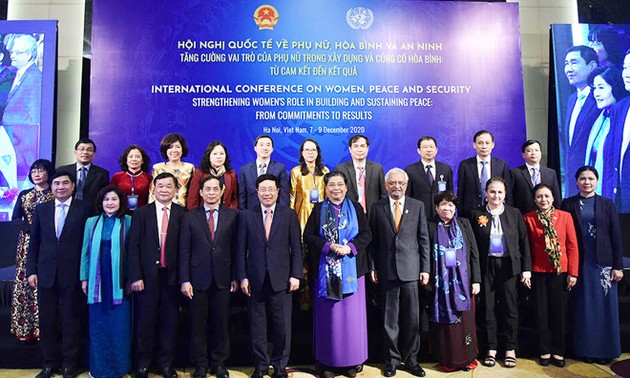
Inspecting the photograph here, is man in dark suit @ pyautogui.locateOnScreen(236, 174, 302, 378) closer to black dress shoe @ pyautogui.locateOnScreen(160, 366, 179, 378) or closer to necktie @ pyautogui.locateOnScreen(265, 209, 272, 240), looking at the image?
necktie @ pyautogui.locateOnScreen(265, 209, 272, 240)

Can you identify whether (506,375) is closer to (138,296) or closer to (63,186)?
(138,296)

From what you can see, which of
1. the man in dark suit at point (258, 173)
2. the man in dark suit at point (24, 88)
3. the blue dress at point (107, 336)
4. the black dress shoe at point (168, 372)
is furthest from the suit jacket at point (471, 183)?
the man in dark suit at point (24, 88)

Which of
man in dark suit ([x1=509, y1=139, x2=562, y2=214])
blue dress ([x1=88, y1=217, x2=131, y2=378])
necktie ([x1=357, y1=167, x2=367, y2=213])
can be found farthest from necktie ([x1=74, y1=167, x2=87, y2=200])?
man in dark suit ([x1=509, y1=139, x2=562, y2=214])

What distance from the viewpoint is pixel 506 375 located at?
2990 millimetres

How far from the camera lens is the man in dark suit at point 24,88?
4508 millimetres

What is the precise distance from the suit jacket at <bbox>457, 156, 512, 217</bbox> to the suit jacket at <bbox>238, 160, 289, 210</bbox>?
1447 mm

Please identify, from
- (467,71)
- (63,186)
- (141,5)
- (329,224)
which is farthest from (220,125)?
(467,71)

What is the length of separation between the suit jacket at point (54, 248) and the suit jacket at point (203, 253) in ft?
2.36

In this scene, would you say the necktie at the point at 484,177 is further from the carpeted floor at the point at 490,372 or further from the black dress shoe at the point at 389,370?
the black dress shoe at the point at 389,370

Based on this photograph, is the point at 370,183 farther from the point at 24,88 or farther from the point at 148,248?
the point at 24,88

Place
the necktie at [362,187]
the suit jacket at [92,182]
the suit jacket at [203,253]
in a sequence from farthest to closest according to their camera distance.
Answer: the necktie at [362,187] → the suit jacket at [92,182] → the suit jacket at [203,253]

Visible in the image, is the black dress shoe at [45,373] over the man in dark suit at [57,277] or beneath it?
beneath

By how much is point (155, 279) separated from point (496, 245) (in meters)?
2.36

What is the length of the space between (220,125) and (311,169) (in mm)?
1553
